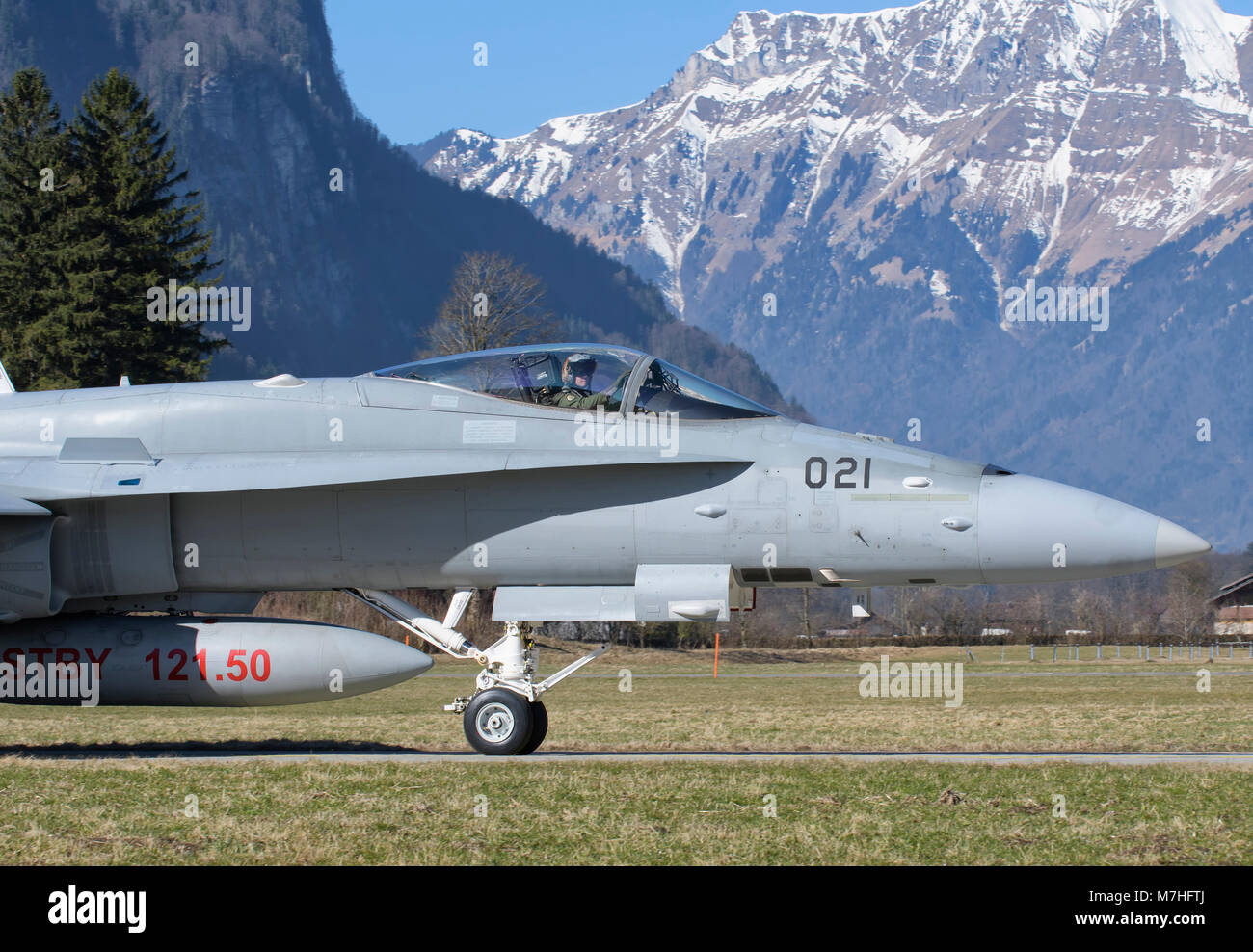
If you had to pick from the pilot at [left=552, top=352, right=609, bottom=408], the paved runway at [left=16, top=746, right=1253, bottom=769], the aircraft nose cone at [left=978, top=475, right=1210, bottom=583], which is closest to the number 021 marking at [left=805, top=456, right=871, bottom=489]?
the aircraft nose cone at [left=978, top=475, right=1210, bottom=583]

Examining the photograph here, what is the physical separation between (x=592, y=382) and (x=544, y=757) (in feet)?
11.0

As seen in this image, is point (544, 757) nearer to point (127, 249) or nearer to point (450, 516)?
point (450, 516)

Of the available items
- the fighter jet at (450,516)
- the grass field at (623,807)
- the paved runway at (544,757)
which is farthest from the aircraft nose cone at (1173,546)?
the paved runway at (544,757)

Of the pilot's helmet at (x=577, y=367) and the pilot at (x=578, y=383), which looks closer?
the pilot at (x=578, y=383)

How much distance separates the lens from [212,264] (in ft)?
186

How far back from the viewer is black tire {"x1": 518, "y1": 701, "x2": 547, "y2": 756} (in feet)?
41.2

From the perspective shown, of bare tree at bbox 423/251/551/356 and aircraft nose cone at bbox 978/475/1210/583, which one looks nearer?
aircraft nose cone at bbox 978/475/1210/583

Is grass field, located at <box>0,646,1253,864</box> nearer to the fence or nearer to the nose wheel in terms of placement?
the nose wheel

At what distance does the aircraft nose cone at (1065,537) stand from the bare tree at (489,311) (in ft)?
132

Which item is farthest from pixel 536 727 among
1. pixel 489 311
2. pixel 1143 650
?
pixel 1143 650

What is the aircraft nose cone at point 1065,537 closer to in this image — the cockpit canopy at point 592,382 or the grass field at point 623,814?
the grass field at point 623,814

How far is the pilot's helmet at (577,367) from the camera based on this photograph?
12.5m

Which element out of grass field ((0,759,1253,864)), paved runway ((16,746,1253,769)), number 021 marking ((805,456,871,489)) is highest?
number 021 marking ((805,456,871,489))

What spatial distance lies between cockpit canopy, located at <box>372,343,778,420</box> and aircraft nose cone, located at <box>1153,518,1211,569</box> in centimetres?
341
